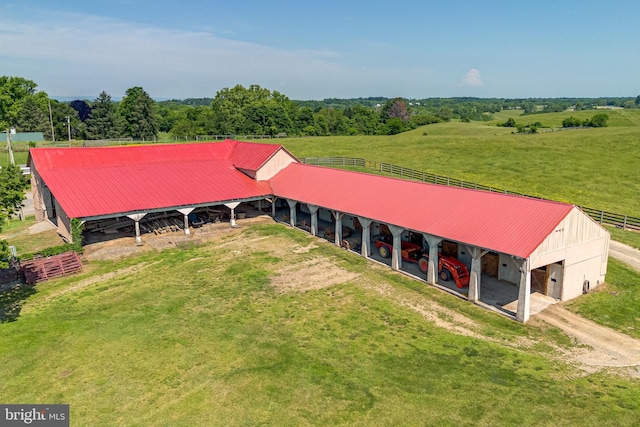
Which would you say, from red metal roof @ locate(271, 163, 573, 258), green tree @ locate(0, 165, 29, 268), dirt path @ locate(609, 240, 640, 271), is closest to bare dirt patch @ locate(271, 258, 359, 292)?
red metal roof @ locate(271, 163, 573, 258)

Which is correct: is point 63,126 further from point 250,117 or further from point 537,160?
point 537,160

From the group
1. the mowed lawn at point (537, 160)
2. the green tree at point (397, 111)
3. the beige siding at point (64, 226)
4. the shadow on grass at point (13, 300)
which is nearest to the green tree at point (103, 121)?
the mowed lawn at point (537, 160)

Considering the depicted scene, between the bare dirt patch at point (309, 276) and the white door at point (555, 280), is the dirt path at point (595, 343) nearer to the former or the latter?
the white door at point (555, 280)

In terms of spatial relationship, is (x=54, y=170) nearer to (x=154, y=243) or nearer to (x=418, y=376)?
(x=154, y=243)

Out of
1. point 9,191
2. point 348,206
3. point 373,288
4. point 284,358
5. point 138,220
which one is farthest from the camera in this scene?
point 138,220

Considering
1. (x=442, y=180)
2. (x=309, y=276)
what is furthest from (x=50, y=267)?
(x=442, y=180)

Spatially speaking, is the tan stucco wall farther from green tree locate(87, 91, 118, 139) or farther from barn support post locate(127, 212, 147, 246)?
green tree locate(87, 91, 118, 139)
